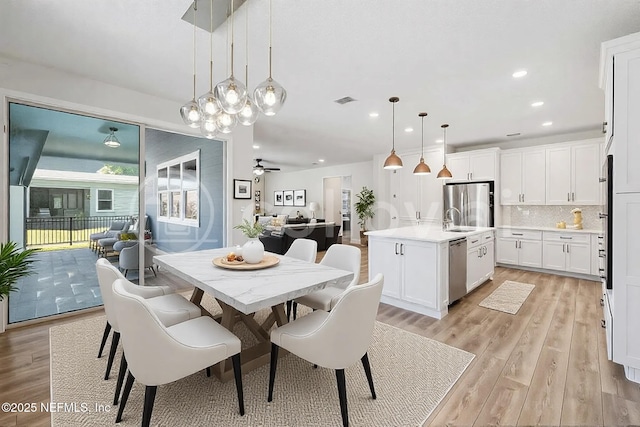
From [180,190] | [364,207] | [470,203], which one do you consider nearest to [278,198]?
[364,207]

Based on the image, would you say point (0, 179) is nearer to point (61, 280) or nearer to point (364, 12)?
point (61, 280)

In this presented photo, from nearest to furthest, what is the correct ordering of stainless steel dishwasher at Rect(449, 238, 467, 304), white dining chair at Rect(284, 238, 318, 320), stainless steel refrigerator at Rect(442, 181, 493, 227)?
white dining chair at Rect(284, 238, 318, 320) → stainless steel dishwasher at Rect(449, 238, 467, 304) → stainless steel refrigerator at Rect(442, 181, 493, 227)

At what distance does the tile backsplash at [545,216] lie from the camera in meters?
5.13

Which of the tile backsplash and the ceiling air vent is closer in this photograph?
the ceiling air vent

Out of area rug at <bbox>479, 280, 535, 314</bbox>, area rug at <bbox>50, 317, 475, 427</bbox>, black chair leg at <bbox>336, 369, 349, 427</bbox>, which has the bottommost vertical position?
area rug at <bbox>50, 317, 475, 427</bbox>

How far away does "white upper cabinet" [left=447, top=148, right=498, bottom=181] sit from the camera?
18.6ft

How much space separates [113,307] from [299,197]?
9064 millimetres

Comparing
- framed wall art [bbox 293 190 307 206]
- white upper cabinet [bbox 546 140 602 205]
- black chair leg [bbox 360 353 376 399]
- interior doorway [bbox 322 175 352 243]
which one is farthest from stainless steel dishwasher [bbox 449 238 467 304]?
framed wall art [bbox 293 190 307 206]

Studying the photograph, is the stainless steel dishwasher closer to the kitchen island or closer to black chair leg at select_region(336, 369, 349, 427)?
the kitchen island

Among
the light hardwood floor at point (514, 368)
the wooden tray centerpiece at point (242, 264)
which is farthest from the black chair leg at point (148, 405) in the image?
the wooden tray centerpiece at point (242, 264)

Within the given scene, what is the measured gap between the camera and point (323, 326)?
1.54 meters

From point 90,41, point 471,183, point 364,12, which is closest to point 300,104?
point 364,12

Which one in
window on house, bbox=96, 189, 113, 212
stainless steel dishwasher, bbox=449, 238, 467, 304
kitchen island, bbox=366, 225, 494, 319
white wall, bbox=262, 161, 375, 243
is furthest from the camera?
white wall, bbox=262, 161, 375, 243

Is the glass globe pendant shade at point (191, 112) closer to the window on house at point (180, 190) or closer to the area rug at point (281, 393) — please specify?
the area rug at point (281, 393)
